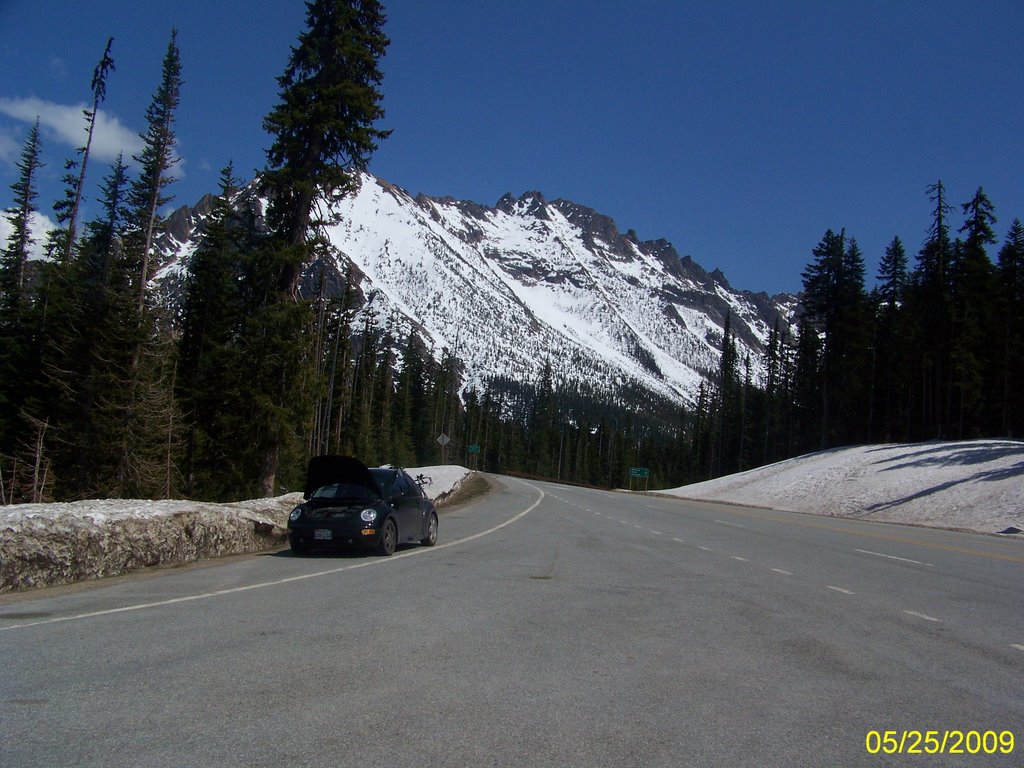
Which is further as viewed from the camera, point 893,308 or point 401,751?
point 893,308

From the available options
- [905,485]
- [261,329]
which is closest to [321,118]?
[261,329]

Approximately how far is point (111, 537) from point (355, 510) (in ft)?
12.4

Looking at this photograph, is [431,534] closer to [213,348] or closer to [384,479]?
[384,479]

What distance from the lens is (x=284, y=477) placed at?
41.3m

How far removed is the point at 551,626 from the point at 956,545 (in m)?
15.1

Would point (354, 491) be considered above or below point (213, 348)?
below

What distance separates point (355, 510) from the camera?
13164mm

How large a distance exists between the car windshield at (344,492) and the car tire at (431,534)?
6.85 ft

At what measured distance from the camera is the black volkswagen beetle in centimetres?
1300

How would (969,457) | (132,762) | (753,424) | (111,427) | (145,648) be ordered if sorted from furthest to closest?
1. (753,424)
2. (969,457)
3. (111,427)
4. (145,648)
5. (132,762)

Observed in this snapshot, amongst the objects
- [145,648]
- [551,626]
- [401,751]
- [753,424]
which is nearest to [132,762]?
[401,751]

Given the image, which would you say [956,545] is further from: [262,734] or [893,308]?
[893,308]

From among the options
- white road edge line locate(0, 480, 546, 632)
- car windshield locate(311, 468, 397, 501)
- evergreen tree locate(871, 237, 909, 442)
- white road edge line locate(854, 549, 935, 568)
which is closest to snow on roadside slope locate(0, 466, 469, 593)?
car windshield locate(311, 468, 397, 501)
